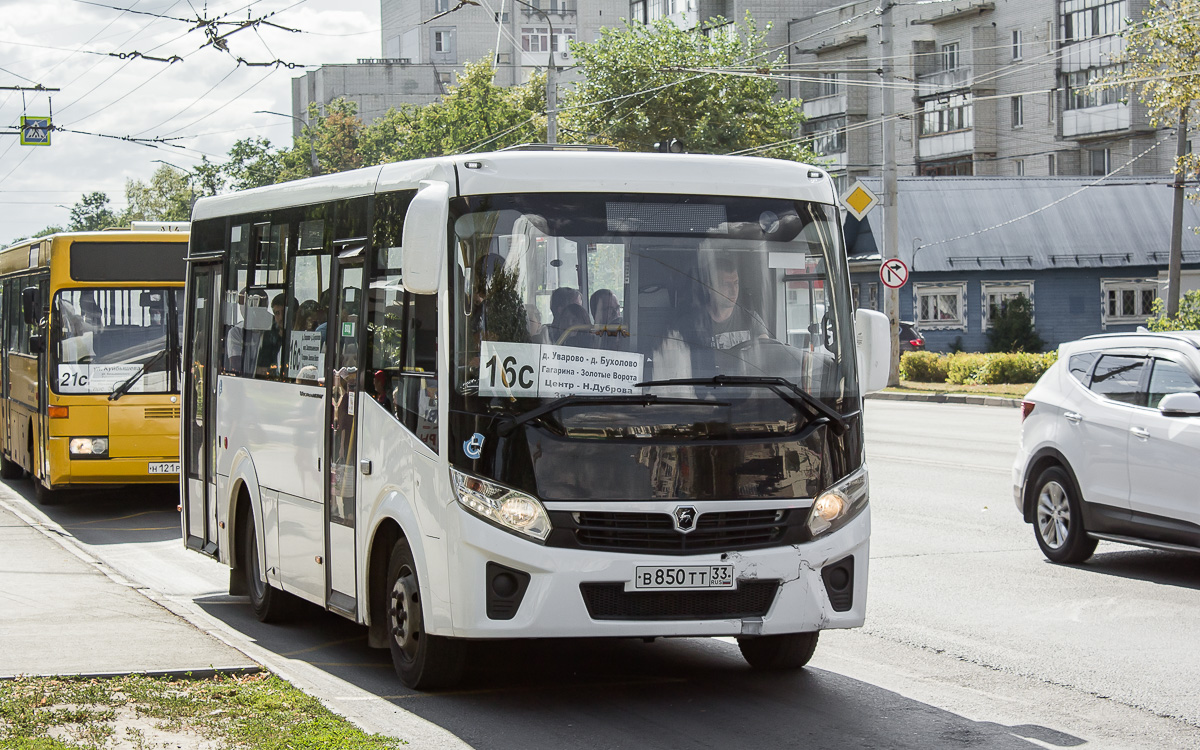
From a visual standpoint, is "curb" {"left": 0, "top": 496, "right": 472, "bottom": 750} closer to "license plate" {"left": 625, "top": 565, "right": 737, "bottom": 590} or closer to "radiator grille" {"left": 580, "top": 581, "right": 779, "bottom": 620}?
"radiator grille" {"left": 580, "top": 581, "right": 779, "bottom": 620}

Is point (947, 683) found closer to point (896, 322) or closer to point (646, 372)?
point (646, 372)

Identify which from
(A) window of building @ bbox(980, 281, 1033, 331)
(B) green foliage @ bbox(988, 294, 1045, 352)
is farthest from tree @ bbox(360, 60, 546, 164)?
(B) green foliage @ bbox(988, 294, 1045, 352)

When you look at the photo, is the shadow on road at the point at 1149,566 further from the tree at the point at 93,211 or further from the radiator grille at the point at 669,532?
the tree at the point at 93,211

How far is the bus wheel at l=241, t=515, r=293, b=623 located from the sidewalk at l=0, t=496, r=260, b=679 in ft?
1.86

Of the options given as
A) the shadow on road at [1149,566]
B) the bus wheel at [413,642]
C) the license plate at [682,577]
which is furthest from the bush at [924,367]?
the license plate at [682,577]

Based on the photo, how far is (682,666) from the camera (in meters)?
7.93

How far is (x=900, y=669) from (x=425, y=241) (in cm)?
323

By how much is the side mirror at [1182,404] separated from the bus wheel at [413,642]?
541cm

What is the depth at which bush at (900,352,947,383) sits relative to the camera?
41.7m

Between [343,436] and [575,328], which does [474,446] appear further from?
[343,436]

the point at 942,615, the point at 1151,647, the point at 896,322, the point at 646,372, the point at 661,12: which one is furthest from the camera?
the point at 661,12

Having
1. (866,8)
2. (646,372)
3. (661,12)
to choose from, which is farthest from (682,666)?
(661,12)

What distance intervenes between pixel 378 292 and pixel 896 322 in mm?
29145

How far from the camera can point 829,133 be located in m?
77.0
